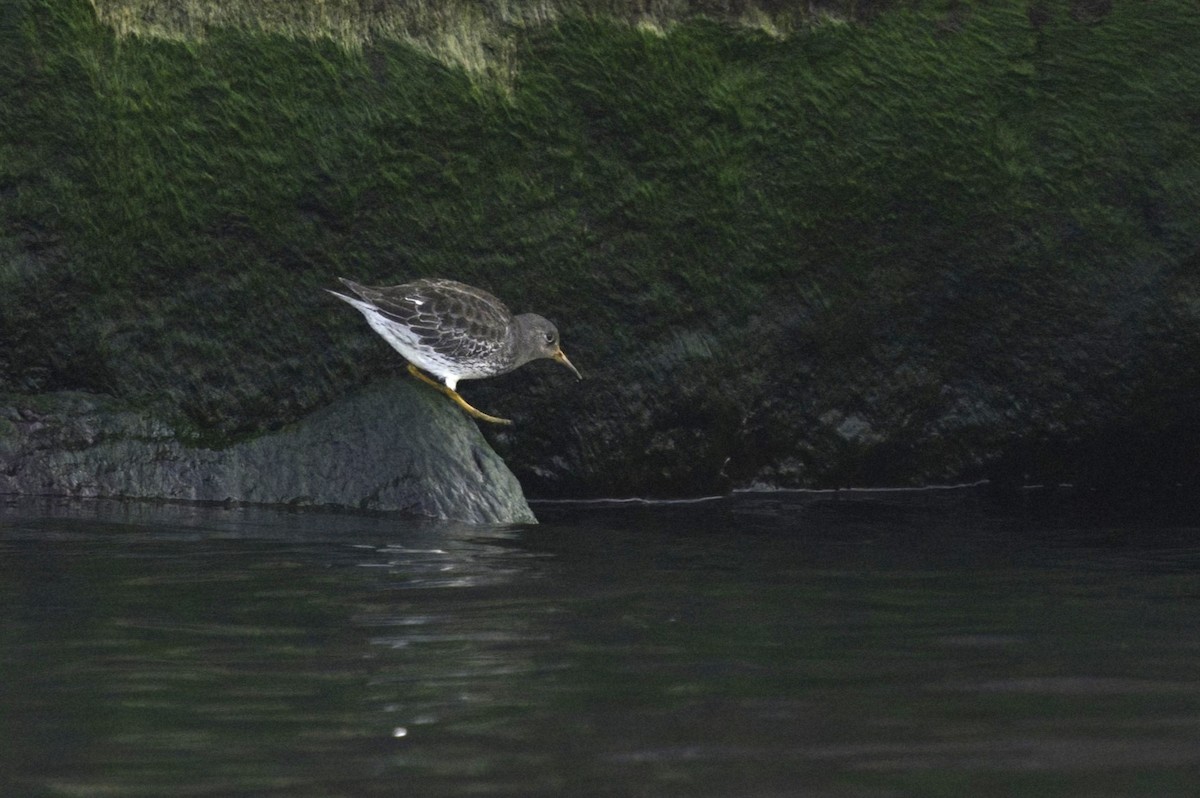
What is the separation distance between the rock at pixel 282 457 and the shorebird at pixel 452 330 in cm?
19

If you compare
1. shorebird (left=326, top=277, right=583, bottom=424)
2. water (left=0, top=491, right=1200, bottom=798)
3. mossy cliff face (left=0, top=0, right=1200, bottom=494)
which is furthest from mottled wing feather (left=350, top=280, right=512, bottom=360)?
water (left=0, top=491, right=1200, bottom=798)

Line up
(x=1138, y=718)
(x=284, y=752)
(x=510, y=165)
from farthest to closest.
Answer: (x=510, y=165)
(x=1138, y=718)
(x=284, y=752)

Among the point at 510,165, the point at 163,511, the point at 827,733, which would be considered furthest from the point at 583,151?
the point at 827,733

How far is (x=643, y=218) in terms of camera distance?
315 inches

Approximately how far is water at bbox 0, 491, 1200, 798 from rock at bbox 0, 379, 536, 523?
1.59 feet

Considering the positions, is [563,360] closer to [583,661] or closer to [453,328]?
[453,328]

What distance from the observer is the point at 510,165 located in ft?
25.8

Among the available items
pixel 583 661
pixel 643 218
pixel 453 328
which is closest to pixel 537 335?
pixel 453 328

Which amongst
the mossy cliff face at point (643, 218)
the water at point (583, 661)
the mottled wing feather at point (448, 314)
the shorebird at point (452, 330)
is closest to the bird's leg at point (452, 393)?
the shorebird at point (452, 330)

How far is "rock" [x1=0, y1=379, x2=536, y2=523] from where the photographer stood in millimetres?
7531

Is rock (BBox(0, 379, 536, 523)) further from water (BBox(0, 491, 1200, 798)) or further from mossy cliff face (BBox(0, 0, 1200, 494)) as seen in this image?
water (BBox(0, 491, 1200, 798))

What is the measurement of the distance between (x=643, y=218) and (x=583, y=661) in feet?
12.9

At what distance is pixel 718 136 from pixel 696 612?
3.42m

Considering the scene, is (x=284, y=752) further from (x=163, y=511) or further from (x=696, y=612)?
(x=163, y=511)
